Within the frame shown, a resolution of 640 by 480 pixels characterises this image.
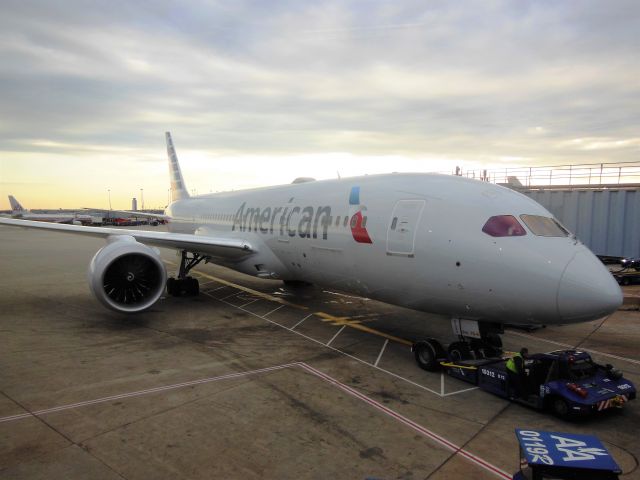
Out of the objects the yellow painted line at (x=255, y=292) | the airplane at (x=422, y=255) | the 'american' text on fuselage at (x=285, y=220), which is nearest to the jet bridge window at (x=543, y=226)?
the airplane at (x=422, y=255)

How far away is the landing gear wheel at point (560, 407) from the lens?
7.45 metres

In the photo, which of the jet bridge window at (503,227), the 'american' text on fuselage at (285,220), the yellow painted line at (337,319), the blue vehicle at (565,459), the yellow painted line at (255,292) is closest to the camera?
the blue vehicle at (565,459)

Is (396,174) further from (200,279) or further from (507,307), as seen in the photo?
(200,279)

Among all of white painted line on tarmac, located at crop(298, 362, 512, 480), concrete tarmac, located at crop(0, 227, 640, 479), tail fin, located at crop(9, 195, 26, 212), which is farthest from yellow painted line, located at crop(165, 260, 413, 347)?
tail fin, located at crop(9, 195, 26, 212)

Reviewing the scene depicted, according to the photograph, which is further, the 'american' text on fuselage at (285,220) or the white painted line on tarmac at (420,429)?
the 'american' text on fuselage at (285,220)

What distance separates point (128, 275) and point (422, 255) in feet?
29.3

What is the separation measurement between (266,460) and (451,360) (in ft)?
16.2

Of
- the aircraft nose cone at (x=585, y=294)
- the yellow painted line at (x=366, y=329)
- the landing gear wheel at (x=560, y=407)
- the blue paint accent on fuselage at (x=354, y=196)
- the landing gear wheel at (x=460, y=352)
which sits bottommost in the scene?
the yellow painted line at (x=366, y=329)

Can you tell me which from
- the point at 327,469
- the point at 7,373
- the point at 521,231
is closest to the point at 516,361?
the point at 521,231

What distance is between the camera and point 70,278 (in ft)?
74.5

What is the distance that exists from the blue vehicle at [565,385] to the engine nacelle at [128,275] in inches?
381

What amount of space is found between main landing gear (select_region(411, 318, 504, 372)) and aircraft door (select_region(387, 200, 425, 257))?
1.94 meters

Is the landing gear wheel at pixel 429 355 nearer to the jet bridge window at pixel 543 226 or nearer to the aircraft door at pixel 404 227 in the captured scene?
the aircraft door at pixel 404 227

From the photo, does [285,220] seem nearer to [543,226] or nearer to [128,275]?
[128,275]
